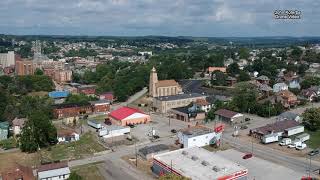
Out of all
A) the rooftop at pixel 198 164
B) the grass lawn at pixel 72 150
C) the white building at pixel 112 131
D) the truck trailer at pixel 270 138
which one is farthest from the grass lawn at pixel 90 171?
the truck trailer at pixel 270 138

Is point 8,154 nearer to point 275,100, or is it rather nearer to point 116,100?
point 116,100

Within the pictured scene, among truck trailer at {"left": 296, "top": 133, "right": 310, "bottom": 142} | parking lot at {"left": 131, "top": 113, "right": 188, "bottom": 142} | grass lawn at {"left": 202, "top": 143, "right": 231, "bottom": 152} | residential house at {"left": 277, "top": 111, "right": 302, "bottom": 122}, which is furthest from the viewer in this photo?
residential house at {"left": 277, "top": 111, "right": 302, "bottom": 122}

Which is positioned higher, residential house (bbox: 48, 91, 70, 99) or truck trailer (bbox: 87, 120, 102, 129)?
residential house (bbox: 48, 91, 70, 99)

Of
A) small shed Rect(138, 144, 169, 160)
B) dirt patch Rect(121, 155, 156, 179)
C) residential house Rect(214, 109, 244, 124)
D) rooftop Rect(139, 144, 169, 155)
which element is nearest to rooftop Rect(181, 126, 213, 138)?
rooftop Rect(139, 144, 169, 155)

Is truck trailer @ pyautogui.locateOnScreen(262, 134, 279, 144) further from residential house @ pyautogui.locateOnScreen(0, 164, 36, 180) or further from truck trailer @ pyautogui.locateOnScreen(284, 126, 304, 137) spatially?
residential house @ pyautogui.locateOnScreen(0, 164, 36, 180)

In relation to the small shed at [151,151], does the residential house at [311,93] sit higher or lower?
higher

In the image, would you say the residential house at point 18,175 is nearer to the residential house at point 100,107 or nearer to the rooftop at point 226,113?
the rooftop at point 226,113

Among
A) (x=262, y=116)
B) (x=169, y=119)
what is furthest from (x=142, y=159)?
(x=262, y=116)
